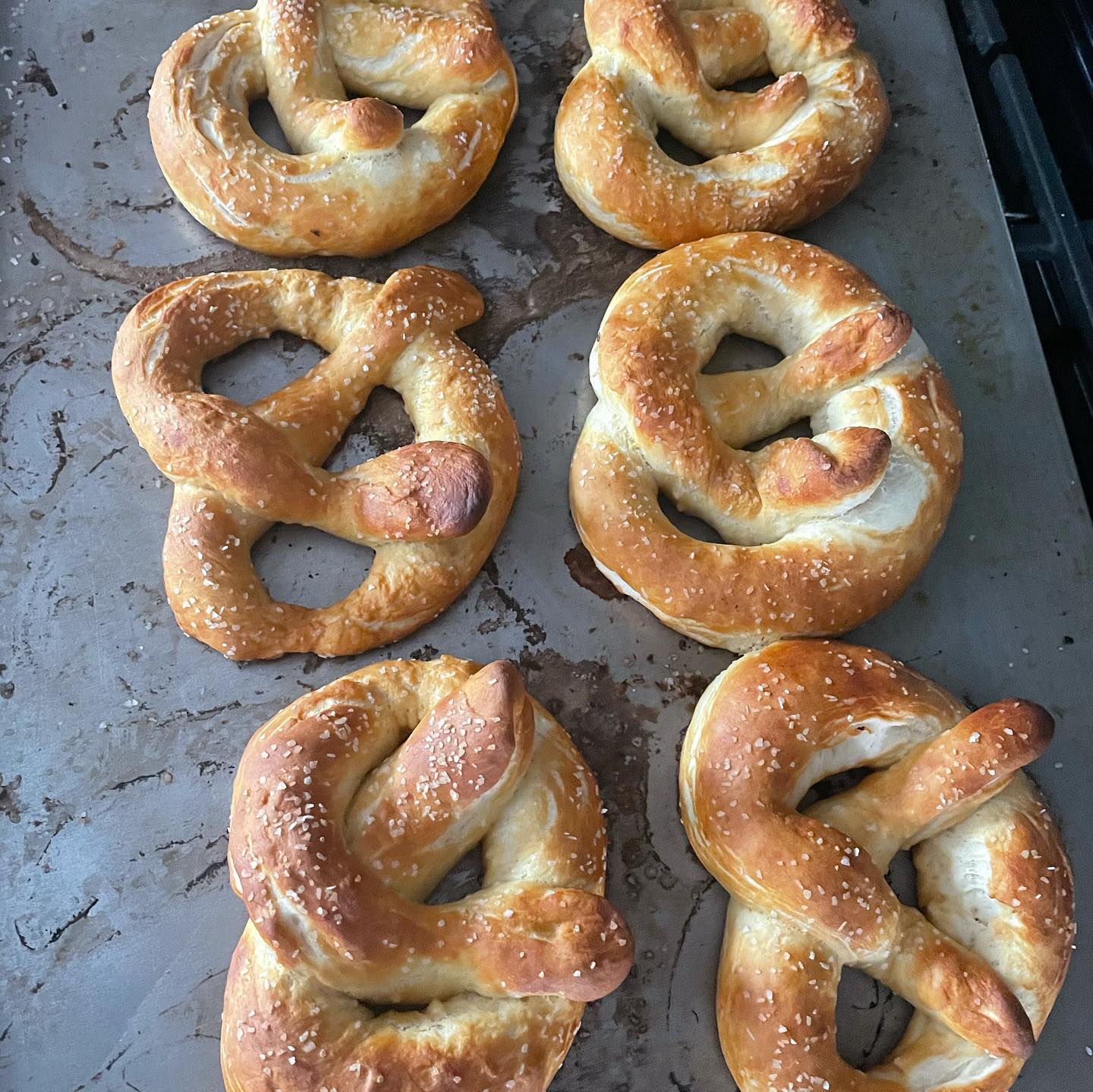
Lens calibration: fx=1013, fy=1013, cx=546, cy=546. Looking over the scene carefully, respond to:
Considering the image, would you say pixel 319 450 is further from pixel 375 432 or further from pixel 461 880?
pixel 461 880

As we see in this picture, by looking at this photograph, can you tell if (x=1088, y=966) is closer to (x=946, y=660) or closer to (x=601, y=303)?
(x=946, y=660)

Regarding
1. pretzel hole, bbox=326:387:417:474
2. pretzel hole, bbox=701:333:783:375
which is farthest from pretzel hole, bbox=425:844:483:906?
pretzel hole, bbox=701:333:783:375

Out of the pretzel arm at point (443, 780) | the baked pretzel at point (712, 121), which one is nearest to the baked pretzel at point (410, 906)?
the pretzel arm at point (443, 780)

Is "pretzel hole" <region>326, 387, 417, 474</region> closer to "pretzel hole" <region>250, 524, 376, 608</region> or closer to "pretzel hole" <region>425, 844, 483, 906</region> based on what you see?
"pretzel hole" <region>250, 524, 376, 608</region>

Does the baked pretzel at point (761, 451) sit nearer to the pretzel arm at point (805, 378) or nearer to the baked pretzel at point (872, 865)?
the pretzel arm at point (805, 378)

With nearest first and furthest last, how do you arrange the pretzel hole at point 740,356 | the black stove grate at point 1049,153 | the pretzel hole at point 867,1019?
the pretzel hole at point 867,1019, the pretzel hole at point 740,356, the black stove grate at point 1049,153
